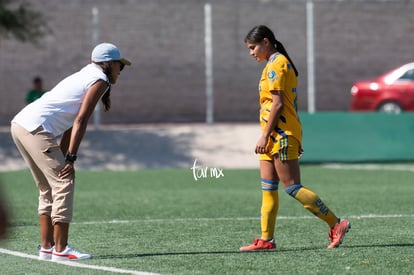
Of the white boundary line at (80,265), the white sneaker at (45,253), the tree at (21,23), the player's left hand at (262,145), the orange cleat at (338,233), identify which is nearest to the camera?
the white boundary line at (80,265)

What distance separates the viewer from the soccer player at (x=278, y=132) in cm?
874

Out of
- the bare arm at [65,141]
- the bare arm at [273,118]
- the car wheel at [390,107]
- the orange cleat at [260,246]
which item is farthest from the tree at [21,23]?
the bare arm at [273,118]

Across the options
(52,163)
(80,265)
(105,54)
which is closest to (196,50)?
(105,54)

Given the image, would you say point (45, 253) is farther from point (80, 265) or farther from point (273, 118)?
point (273, 118)

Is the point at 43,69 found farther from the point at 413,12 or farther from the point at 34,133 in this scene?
the point at 34,133

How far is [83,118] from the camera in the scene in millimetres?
8188

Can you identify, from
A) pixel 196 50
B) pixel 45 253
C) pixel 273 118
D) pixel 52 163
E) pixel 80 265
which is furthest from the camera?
pixel 196 50

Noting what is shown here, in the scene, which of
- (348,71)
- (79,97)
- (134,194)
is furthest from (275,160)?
(348,71)

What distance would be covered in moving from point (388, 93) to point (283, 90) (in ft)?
65.1

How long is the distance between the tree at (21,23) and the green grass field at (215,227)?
9.23 meters

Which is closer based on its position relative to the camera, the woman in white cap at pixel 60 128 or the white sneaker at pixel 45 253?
the woman in white cap at pixel 60 128

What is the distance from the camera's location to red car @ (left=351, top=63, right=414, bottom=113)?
27984 millimetres

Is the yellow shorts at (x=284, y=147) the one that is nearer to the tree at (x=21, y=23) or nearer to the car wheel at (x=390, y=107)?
the car wheel at (x=390, y=107)

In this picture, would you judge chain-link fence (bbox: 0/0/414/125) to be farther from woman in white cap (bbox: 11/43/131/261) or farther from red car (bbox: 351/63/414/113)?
woman in white cap (bbox: 11/43/131/261)
